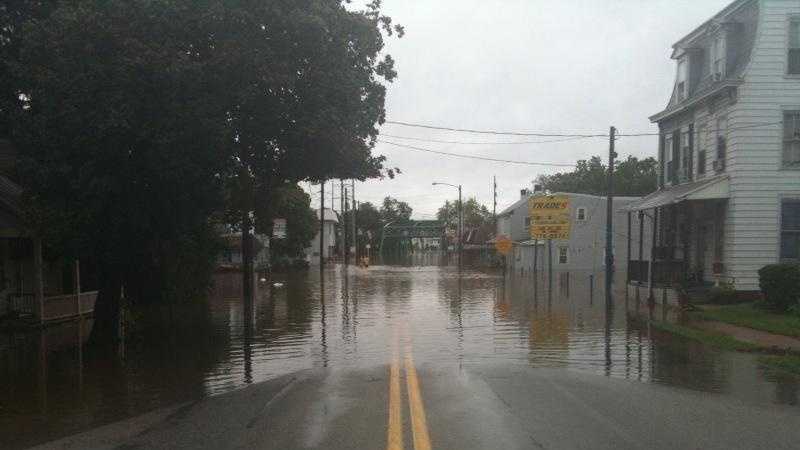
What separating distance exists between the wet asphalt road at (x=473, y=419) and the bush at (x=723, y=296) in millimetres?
14272

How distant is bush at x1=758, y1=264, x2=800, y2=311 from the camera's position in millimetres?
19438

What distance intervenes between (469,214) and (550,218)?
118m

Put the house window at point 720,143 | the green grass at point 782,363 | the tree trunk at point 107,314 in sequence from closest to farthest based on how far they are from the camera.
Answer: the green grass at point 782,363 → the tree trunk at point 107,314 → the house window at point 720,143

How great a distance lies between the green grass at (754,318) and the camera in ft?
55.0

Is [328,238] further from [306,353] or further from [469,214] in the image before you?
[306,353]

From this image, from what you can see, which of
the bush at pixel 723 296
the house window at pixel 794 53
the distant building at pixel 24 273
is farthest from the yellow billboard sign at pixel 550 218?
the distant building at pixel 24 273

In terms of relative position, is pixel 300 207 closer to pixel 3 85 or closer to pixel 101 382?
pixel 3 85

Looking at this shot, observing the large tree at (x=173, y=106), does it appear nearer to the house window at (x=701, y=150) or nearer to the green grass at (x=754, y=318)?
the green grass at (x=754, y=318)

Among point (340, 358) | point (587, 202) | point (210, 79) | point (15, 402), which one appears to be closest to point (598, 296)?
A: point (340, 358)

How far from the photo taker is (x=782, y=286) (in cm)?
1959

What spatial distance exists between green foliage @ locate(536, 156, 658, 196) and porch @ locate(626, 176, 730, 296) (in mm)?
44042

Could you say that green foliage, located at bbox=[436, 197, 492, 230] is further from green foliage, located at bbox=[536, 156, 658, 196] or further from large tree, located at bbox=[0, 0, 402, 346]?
large tree, located at bbox=[0, 0, 402, 346]

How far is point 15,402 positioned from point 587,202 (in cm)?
5501

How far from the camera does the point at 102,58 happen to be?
13391 millimetres
